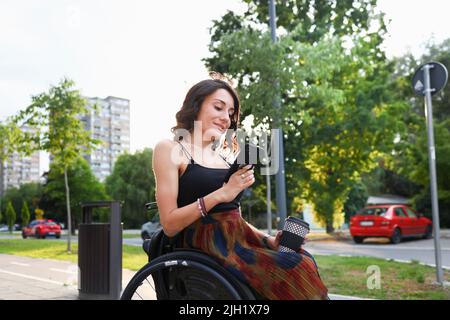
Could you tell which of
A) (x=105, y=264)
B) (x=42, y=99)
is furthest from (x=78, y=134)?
(x=105, y=264)

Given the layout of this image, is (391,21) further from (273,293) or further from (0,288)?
(273,293)

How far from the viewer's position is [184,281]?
81.5 inches

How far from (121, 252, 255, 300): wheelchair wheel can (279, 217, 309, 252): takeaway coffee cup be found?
0.25 metres

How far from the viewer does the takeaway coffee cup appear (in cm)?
203

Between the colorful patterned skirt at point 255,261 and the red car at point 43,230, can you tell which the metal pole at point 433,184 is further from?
the red car at point 43,230

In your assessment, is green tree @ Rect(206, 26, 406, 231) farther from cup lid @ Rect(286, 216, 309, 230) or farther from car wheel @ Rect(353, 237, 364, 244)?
cup lid @ Rect(286, 216, 309, 230)

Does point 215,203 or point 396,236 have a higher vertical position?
point 215,203

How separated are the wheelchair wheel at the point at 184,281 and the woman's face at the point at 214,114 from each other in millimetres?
536

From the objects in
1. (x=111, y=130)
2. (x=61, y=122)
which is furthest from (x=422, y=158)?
(x=111, y=130)

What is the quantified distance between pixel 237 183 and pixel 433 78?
697cm

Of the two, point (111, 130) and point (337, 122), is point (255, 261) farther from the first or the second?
point (111, 130)

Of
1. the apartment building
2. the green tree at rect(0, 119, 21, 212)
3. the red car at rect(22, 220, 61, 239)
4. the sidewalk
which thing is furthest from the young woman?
the apartment building

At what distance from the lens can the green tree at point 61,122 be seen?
16438 mm
